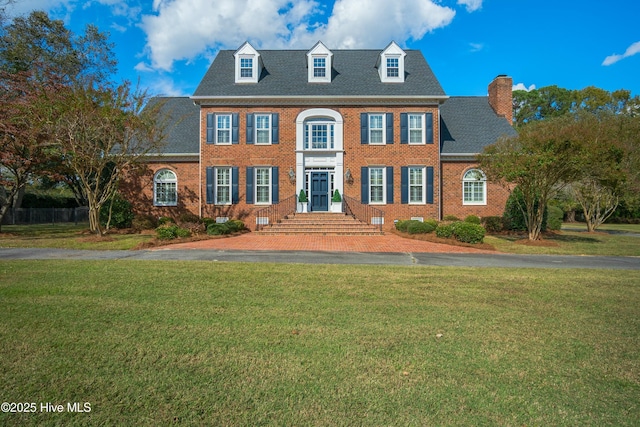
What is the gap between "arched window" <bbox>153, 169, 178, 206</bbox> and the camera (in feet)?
71.9

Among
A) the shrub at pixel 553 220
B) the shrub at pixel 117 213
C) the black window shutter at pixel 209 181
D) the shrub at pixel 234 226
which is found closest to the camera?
the shrub at pixel 234 226

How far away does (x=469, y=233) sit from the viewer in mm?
14977

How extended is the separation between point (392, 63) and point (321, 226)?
34.7 ft

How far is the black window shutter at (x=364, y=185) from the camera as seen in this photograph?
2119cm

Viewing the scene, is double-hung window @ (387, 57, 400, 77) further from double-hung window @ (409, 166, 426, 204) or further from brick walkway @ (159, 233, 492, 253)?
brick walkway @ (159, 233, 492, 253)

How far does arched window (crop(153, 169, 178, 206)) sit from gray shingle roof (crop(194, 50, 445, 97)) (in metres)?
4.81

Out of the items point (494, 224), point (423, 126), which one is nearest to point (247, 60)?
point (423, 126)

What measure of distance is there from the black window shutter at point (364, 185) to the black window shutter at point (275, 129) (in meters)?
4.93

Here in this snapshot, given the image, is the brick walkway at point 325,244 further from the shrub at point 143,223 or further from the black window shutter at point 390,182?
the shrub at point 143,223

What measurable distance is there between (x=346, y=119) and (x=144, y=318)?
18.0 meters

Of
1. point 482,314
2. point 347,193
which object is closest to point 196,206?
point 347,193

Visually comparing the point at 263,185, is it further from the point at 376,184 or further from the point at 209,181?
the point at 376,184

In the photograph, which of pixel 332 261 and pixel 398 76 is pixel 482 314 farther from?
pixel 398 76

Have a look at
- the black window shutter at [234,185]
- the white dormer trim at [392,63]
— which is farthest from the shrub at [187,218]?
the white dormer trim at [392,63]
